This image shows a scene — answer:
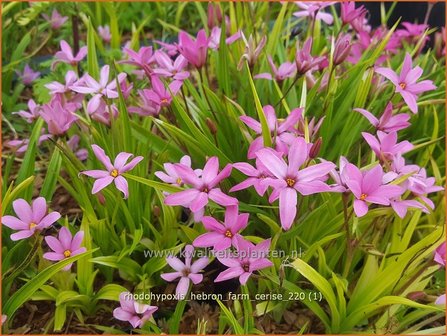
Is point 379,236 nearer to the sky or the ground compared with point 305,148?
nearer to the ground

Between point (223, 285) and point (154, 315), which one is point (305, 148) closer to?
point (223, 285)

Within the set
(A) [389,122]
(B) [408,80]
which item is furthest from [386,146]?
(B) [408,80]

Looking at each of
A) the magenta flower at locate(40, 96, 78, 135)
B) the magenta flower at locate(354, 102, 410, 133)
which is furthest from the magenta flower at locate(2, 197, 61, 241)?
the magenta flower at locate(354, 102, 410, 133)

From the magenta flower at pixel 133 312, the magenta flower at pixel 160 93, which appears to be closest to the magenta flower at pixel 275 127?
the magenta flower at pixel 160 93

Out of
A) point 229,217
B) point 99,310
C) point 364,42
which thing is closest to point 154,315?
point 99,310

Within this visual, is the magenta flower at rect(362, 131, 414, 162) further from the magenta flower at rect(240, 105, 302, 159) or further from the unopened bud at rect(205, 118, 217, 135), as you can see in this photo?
the unopened bud at rect(205, 118, 217, 135)

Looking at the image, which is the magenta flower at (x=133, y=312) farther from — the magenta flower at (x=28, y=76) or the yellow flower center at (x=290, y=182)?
the magenta flower at (x=28, y=76)
